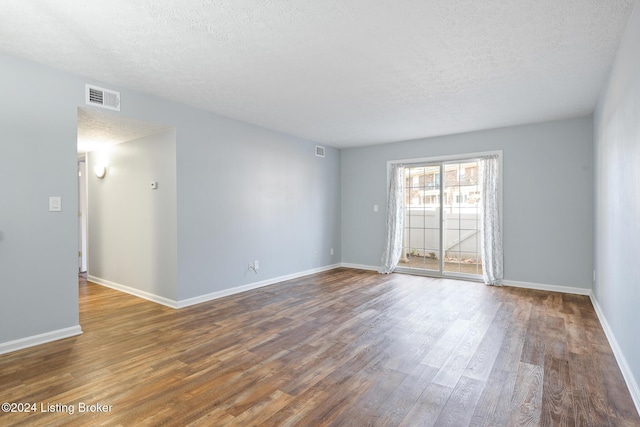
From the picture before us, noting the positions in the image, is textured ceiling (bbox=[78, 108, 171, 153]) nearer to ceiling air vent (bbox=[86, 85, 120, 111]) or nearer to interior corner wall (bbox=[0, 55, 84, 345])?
ceiling air vent (bbox=[86, 85, 120, 111])

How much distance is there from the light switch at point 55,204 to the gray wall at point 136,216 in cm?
120

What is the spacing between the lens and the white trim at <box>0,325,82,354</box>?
9.39 ft

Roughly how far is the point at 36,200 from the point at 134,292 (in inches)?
85.5

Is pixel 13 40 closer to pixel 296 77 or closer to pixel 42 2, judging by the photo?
pixel 42 2

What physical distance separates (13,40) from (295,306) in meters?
3.71

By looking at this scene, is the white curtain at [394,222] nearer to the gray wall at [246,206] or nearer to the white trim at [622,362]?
the gray wall at [246,206]

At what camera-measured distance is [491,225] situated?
5.43 m

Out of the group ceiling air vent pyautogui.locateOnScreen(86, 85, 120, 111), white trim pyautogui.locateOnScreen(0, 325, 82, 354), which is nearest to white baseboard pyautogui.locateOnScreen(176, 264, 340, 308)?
white trim pyautogui.locateOnScreen(0, 325, 82, 354)

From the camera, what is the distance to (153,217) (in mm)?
4480

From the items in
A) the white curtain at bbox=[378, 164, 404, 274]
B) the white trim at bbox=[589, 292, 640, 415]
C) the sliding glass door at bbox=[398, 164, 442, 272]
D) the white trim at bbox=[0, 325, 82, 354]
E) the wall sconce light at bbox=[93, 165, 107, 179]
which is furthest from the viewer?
the white curtain at bbox=[378, 164, 404, 274]

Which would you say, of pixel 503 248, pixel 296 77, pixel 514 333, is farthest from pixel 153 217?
pixel 503 248

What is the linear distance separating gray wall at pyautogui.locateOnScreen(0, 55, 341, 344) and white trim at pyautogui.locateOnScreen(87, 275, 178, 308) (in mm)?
229

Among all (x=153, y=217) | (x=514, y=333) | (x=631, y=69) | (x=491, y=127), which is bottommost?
(x=514, y=333)

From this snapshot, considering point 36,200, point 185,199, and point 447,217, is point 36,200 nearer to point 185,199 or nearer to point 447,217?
point 185,199
